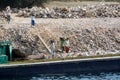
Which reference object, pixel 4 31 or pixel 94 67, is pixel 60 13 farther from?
pixel 94 67

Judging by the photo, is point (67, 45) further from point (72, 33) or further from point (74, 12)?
point (74, 12)

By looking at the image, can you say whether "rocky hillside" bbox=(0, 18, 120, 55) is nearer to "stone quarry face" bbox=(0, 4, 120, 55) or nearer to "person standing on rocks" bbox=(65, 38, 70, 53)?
"stone quarry face" bbox=(0, 4, 120, 55)

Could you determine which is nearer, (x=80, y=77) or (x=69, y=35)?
(x=80, y=77)

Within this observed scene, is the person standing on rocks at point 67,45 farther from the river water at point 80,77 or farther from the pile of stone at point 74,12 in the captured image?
the pile of stone at point 74,12

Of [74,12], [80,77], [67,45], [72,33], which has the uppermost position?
[74,12]

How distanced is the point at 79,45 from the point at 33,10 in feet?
38.7

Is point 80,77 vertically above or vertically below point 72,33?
below

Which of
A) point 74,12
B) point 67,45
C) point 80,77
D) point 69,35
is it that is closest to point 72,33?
point 69,35

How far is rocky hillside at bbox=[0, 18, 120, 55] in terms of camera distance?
158 ft

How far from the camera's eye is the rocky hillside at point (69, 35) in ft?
158

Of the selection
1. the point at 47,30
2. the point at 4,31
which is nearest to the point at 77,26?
the point at 47,30

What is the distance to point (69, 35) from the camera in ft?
165

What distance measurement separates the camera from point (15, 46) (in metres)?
47.7

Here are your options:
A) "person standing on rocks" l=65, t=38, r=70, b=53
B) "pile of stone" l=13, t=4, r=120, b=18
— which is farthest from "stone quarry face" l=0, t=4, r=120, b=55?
"person standing on rocks" l=65, t=38, r=70, b=53
